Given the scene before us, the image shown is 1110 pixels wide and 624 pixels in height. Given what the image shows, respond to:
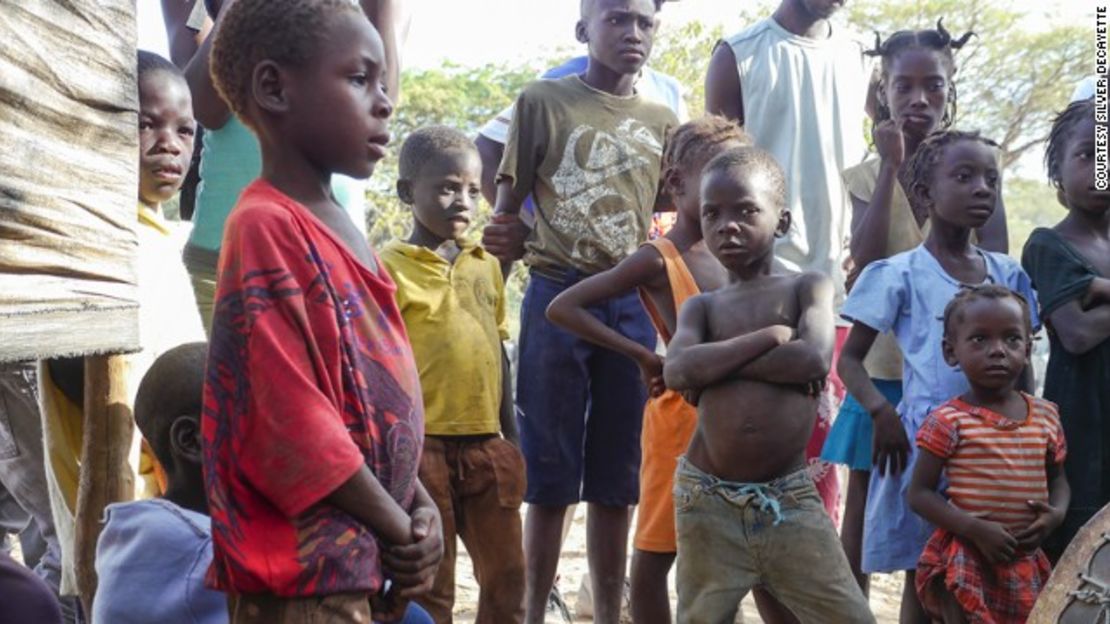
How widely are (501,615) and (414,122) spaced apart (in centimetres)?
1763

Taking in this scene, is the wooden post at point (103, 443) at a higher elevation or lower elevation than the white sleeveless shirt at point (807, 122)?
lower

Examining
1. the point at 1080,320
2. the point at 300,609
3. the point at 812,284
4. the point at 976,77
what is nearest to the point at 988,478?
the point at 1080,320

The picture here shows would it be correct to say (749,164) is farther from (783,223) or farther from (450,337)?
(450,337)

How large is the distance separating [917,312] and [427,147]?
157 cm

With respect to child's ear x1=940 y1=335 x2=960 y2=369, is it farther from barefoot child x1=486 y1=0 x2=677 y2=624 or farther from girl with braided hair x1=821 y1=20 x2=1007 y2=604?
barefoot child x1=486 y1=0 x2=677 y2=624

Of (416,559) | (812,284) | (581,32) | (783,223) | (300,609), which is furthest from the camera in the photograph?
(581,32)

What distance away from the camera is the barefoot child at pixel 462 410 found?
13.9 feet

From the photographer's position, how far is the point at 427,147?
180 inches

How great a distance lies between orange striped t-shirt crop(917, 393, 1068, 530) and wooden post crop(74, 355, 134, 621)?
2.24 meters

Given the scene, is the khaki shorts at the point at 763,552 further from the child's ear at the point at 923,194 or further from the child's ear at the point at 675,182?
the child's ear at the point at 923,194

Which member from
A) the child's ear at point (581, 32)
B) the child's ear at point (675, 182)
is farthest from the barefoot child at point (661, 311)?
the child's ear at point (581, 32)

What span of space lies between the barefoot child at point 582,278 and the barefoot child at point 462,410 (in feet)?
0.97

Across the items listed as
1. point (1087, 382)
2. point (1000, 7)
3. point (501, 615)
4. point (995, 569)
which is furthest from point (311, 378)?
point (1000, 7)

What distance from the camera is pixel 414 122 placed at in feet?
70.2
